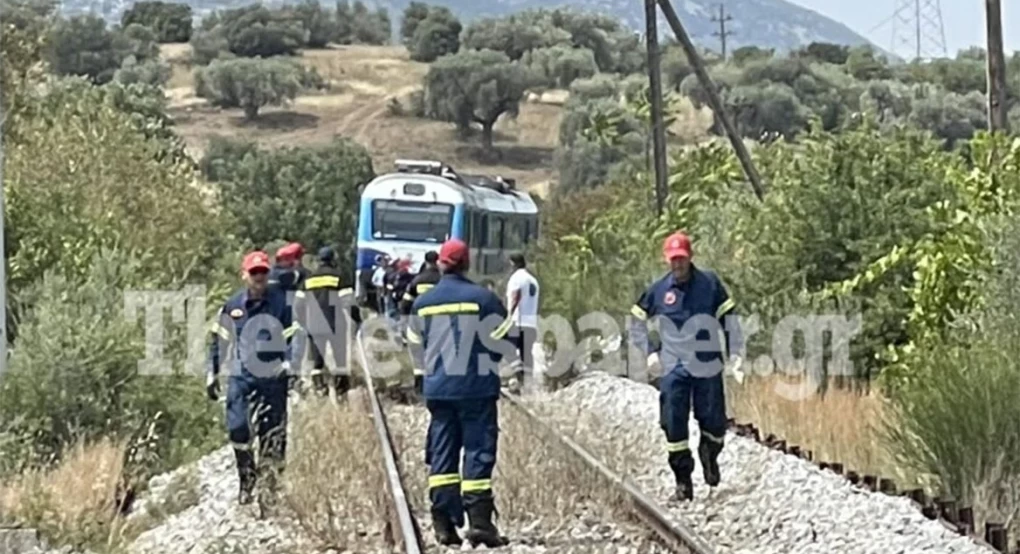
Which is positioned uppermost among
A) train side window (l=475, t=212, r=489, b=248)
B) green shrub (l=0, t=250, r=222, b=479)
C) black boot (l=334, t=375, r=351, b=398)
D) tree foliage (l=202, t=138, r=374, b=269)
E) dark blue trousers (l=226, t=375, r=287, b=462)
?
dark blue trousers (l=226, t=375, r=287, b=462)

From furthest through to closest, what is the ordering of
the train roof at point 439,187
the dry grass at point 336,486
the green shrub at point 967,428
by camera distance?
the train roof at point 439,187
the dry grass at point 336,486
the green shrub at point 967,428

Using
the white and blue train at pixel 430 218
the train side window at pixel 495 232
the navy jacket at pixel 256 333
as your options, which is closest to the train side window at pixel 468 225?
the white and blue train at pixel 430 218

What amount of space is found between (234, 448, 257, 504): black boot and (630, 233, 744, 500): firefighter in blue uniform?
10.6 ft

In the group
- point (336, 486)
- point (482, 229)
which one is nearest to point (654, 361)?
point (336, 486)

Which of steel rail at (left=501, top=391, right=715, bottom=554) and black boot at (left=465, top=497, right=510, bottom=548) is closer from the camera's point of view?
steel rail at (left=501, top=391, right=715, bottom=554)

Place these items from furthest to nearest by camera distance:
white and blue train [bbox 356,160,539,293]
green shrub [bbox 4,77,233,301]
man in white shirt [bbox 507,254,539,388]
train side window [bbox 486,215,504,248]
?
train side window [bbox 486,215,504,248]
white and blue train [bbox 356,160,539,293]
green shrub [bbox 4,77,233,301]
man in white shirt [bbox 507,254,539,388]

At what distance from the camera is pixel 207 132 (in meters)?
137

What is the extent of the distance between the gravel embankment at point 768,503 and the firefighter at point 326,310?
13.2 ft

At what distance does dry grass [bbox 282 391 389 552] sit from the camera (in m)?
13.0

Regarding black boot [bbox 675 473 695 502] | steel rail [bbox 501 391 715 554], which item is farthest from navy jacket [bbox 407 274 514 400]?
black boot [bbox 675 473 695 502]

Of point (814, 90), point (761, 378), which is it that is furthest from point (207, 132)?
point (761, 378)

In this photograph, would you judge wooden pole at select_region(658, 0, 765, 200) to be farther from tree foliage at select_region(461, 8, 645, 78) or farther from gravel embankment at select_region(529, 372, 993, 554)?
tree foliage at select_region(461, 8, 645, 78)

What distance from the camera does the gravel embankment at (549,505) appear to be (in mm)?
12453

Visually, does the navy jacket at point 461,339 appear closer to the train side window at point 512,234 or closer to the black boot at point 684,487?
the black boot at point 684,487
